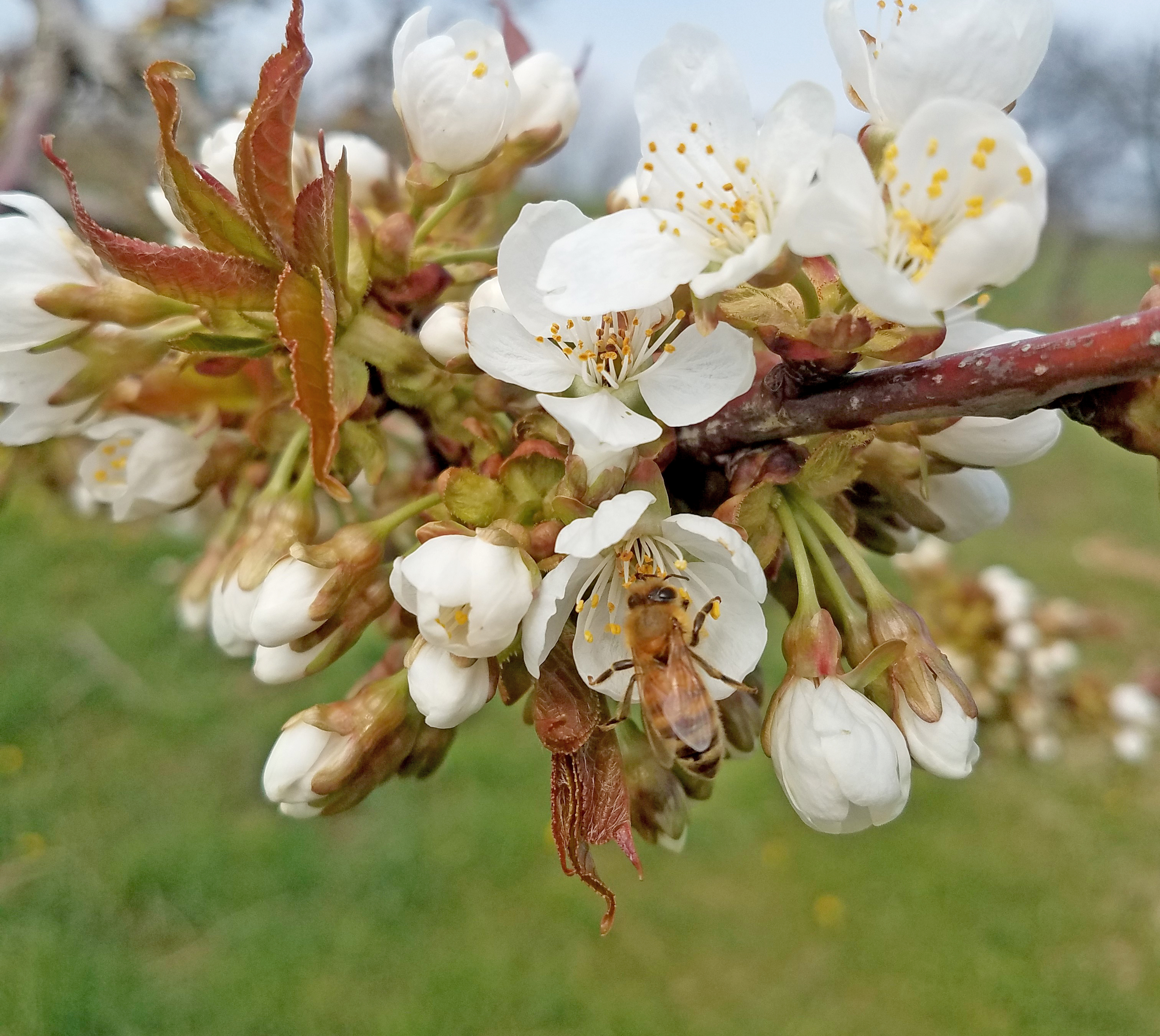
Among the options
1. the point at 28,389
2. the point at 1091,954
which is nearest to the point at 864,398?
the point at 28,389

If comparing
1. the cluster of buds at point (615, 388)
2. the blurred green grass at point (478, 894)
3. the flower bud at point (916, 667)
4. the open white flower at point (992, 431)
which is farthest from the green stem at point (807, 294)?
the blurred green grass at point (478, 894)

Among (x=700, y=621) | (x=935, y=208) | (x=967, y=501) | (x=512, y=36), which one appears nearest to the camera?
(x=935, y=208)

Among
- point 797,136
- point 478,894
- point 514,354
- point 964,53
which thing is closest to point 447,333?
point 514,354

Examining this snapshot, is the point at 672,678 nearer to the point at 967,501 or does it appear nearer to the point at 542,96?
the point at 967,501

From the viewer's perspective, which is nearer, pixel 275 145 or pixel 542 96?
pixel 275 145

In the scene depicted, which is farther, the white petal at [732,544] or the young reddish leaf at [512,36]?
the young reddish leaf at [512,36]

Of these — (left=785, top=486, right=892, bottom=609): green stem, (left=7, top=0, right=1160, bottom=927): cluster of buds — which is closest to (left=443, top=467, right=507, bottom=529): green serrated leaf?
(left=7, top=0, right=1160, bottom=927): cluster of buds

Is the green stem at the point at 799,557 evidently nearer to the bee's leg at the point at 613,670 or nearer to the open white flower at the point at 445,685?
the bee's leg at the point at 613,670

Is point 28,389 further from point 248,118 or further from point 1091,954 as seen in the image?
point 1091,954
